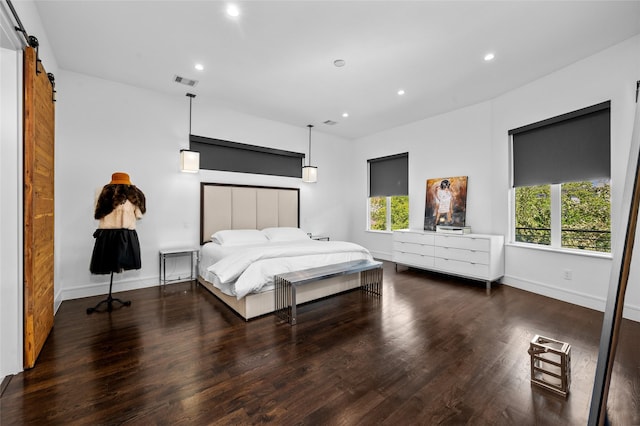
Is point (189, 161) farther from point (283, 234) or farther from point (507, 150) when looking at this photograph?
point (507, 150)

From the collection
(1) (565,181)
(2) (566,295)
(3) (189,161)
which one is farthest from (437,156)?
(3) (189,161)

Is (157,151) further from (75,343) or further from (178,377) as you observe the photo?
(178,377)

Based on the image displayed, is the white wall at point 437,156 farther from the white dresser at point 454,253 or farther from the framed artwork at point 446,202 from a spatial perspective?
the white dresser at point 454,253

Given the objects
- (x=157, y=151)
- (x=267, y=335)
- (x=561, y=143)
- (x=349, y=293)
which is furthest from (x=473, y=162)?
(x=157, y=151)

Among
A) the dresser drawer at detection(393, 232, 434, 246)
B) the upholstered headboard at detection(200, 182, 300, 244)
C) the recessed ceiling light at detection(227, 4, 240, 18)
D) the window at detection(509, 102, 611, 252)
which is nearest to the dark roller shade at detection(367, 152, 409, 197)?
the dresser drawer at detection(393, 232, 434, 246)

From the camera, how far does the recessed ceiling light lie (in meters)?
2.46

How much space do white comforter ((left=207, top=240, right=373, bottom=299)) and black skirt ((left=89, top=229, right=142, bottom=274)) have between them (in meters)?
0.92

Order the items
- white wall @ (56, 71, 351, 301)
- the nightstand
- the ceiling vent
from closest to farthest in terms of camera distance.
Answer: white wall @ (56, 71, 351, 301) → the ceiling vent → the nightstand

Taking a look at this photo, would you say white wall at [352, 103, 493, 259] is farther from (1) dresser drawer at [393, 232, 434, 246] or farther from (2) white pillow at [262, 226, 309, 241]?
(2) white pillow at [262, 226, 309, 241]

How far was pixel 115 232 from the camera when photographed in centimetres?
321

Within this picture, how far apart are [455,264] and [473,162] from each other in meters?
1.77

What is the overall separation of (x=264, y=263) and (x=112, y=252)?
176 cm

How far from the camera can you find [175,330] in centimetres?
272

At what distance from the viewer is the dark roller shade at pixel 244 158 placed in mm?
4691
